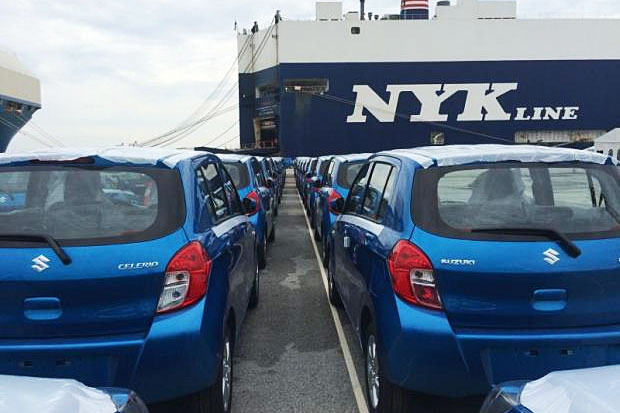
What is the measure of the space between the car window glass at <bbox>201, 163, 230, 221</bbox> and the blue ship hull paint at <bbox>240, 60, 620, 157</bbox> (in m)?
39.6

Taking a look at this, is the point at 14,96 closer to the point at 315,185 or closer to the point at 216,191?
the point at 315,185

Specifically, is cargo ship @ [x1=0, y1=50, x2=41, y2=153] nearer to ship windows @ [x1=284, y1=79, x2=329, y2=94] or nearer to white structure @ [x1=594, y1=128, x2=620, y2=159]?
ship windows @ [x1=284, y1=79, x2=329, y2=94]

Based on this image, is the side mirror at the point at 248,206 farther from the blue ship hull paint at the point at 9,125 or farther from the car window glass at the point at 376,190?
the blue ship hull paint at the point at 9,125

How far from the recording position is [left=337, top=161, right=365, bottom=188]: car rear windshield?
9.00 meters

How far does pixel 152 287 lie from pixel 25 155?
112cm

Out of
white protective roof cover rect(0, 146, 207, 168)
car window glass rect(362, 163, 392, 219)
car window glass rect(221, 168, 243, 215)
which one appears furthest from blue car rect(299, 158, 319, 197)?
white protective roof cover rect(0, 146, 207, 168)

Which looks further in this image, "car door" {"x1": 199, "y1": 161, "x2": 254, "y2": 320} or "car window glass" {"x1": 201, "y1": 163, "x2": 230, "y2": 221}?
"car window glass" {"x1": 201, "y1": 163, "x2": 230, "y2": 221}

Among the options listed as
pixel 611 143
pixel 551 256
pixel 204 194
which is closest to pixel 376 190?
pixel 204 194

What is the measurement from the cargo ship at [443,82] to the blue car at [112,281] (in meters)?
40.9

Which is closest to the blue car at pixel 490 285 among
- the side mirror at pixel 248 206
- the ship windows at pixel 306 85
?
the side mirror at pixel 248 206

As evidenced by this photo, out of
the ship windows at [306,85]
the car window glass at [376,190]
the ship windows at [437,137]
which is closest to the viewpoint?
the car window glass at [376,190]

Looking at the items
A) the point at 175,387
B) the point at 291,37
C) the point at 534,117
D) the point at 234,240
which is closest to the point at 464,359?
the point at 175,387

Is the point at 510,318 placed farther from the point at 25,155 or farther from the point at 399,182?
the point at 25,155

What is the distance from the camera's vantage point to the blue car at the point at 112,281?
2697mm
